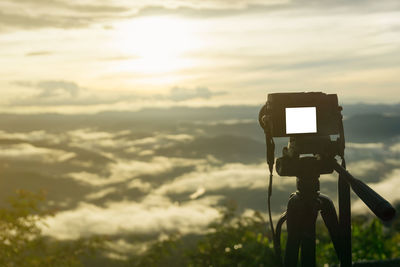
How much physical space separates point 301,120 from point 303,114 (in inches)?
1.4

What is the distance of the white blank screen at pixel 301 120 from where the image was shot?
2.50m

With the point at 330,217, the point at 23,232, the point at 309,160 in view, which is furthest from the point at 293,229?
the point at 23,232

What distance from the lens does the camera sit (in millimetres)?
2492

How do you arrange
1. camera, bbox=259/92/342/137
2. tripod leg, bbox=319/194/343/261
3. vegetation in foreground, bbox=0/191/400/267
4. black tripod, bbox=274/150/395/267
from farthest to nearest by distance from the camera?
vegetation in foreground, bbox=0/191/400/267, tripod leg, bbox=319/194/343/261, black tripod, bbox=274/150/395/267, camera, bbox=259/92/342/137

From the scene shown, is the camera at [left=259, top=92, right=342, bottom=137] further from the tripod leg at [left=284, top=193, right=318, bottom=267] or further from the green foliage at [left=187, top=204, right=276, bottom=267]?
the green foliage at [left=187, top=204, right=276, bottom=267]

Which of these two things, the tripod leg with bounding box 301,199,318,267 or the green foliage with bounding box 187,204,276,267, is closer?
the tripod leg with bounding box 301,199,318,267

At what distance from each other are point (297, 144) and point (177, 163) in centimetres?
15613

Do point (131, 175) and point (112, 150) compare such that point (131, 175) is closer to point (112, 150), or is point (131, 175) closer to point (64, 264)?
point (112, 150)

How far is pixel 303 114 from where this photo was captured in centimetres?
252

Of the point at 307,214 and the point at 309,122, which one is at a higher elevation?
the point at 309,122

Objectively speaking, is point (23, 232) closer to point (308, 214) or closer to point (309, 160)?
point (308, 214)

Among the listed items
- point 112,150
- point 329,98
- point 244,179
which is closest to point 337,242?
point 329,98

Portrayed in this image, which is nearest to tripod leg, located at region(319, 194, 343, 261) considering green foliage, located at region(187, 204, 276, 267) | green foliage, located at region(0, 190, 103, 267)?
green foliage, located at region(187, 204, 276, 267)

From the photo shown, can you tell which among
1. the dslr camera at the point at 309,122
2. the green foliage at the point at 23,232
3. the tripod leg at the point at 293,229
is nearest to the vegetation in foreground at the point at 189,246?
the green foliage at the point at 23,232
